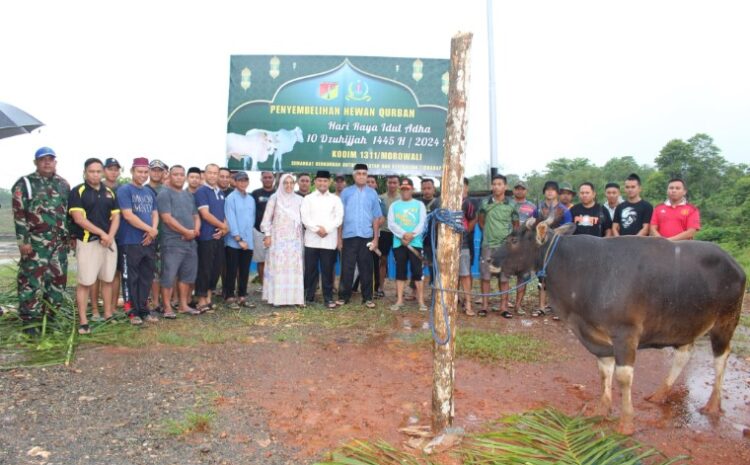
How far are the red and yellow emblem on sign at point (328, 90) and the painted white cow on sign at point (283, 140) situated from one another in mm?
800

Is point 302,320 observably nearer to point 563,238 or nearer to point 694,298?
point 563,238

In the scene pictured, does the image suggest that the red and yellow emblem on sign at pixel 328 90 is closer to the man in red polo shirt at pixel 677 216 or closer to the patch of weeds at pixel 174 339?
the patch of weeds at pixel 174 339

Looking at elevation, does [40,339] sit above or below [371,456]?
above

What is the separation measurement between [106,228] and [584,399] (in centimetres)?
Result: 587

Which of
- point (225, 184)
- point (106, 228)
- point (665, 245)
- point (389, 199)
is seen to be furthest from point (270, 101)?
point (665, 245)

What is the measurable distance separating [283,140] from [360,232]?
113 inches

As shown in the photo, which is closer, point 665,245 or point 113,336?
point 665,245

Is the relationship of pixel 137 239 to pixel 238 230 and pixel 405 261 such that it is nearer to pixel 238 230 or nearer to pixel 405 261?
pixel 238 230

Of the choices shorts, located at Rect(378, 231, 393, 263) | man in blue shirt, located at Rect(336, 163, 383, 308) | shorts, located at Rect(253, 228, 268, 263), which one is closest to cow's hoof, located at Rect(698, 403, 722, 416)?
man in blue shirt, located at Rect(336, 163, 383, 308)

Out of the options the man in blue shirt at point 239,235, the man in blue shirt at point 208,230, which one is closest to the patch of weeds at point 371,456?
the man in blue shirt at point 208,230

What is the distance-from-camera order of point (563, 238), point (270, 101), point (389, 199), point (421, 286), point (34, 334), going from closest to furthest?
point (563, 238), point (34, 334), point (421, 286), point (389, 199), point (270, 101)

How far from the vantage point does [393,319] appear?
790cm

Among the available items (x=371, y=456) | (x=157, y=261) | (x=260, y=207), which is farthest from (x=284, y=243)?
(x=371, y=456)

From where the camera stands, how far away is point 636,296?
4523 millimetres
